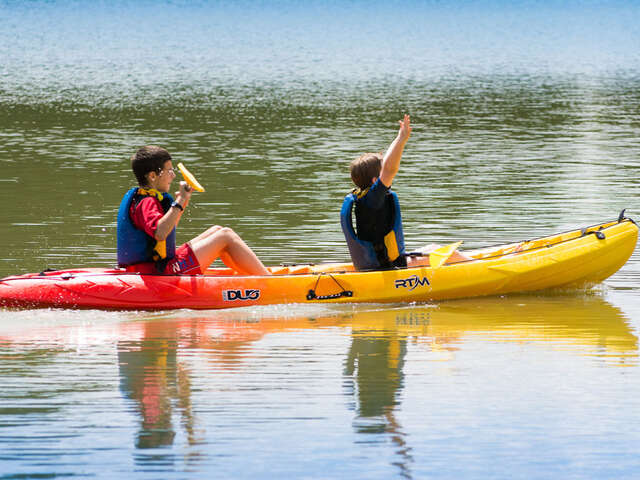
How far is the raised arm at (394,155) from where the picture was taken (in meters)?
8.00

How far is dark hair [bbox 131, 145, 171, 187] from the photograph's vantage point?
816 cm

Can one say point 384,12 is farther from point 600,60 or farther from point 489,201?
point 489,201

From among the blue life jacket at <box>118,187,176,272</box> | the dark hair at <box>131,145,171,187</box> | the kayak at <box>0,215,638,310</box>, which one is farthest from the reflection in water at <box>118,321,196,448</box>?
the dark hair at <box>131,145,171,187</box>

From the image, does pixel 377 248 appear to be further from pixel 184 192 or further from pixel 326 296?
pixel 184 192

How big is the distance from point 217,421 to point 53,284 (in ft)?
9.68

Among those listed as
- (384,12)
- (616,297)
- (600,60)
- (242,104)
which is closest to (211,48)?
(600,60)

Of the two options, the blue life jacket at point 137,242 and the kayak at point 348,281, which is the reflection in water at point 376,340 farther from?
the blue life jacket at point 137,242

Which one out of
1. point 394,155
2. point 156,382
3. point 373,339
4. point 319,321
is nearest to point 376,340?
point 373,339

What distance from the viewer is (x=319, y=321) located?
8344mm

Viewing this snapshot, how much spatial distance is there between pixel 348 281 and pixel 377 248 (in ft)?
1.14

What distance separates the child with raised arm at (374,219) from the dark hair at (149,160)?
4.32 ft

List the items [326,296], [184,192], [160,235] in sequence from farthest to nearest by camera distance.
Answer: [326,296] → [160,235] → [184,192]

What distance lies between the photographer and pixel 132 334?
7832 mm

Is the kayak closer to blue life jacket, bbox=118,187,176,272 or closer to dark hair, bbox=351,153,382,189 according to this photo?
blue life jacket, bbox=118,187,176,272
